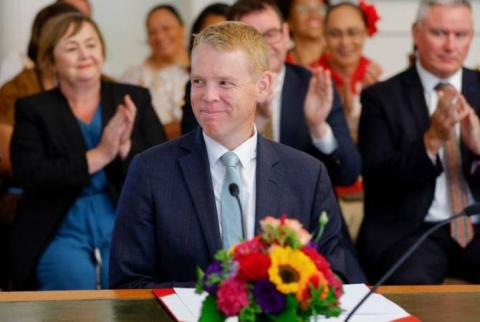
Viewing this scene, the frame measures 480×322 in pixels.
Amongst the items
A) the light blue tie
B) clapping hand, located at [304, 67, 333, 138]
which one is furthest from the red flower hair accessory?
the light blue tie

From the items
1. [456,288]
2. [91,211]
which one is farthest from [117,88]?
[456,288]

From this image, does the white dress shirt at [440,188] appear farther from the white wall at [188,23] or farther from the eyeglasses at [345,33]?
the white wall at [188,23]

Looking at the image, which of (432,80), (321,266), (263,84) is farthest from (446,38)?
(321,266)

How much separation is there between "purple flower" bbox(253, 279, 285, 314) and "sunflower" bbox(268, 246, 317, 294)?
0.06ft

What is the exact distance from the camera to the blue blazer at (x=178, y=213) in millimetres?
2570

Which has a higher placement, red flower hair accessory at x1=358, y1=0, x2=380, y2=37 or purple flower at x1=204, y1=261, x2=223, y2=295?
red flower hair accessory at x1=358, y1=0, x2=380, y2=37

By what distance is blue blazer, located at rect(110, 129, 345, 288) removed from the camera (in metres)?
2.57

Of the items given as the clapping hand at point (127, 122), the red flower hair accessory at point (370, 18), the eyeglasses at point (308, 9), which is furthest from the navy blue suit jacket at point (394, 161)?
the eyeglasses at point (308, 9)

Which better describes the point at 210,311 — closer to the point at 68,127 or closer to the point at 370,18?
the point at 68,127

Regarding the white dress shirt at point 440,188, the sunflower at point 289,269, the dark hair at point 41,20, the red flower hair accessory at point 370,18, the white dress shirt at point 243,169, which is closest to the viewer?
the sunflower at point 289,269

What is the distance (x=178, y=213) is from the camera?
259cm

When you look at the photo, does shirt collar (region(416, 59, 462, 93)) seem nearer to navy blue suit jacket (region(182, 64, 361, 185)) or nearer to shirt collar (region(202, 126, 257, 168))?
navy blue suit jacket (region(182, 64, 361, 185))

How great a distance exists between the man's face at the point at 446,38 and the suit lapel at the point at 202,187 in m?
1.48

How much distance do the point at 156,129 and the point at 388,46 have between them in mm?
2968
